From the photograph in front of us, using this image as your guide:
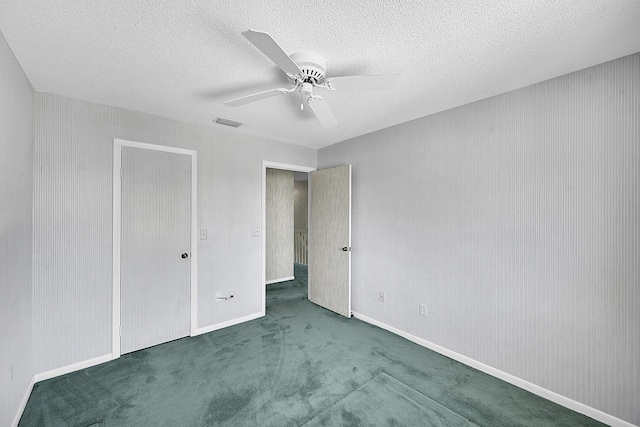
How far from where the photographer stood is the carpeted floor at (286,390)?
1805mm

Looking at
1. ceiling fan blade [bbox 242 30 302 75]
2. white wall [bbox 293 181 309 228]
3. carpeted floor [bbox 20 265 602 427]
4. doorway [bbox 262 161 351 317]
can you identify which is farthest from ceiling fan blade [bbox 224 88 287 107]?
white wall [bbox 293 181 309 228]

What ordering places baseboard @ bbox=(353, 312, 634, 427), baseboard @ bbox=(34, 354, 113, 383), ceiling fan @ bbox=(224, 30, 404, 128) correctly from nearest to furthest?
ceiling fan @ bbox=(224, 30, 404, 128), baseboard @ bbox=(353, 312, 634, 427), baseboard @ bbox=(34, 354, 113, 383)

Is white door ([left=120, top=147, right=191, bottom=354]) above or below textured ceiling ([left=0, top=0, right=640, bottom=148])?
below

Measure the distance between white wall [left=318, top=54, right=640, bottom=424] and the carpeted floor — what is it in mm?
315

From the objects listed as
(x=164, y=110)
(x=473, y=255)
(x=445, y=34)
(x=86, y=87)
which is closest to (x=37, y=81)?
(x=86, y=87)

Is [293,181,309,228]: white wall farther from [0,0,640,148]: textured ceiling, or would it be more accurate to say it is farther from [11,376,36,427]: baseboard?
[11,376,36,427]: baseboard

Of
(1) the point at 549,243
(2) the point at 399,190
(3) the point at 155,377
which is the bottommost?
(3) the point at 155,377

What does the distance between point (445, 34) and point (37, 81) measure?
9.56 ft

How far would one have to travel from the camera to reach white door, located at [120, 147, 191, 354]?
265cm

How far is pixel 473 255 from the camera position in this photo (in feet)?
8.10

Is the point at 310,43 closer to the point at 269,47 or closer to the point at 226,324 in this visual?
the point at 269,47

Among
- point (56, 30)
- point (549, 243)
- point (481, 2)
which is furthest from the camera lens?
point (549, 243)

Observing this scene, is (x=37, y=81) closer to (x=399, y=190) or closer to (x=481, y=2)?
(x=481, y=2)

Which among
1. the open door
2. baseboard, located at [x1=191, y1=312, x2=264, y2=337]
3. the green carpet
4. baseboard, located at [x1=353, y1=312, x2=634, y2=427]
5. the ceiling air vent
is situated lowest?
the green carpet
